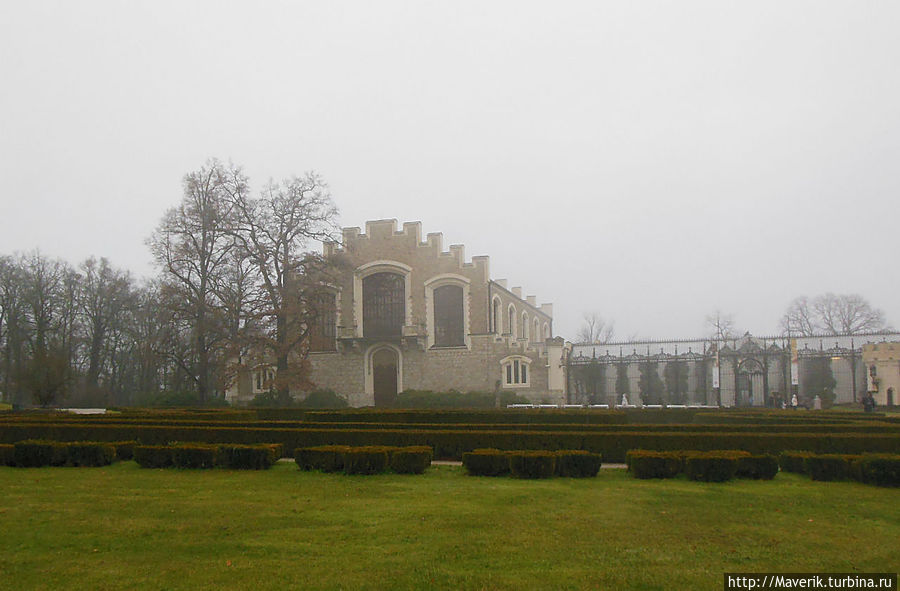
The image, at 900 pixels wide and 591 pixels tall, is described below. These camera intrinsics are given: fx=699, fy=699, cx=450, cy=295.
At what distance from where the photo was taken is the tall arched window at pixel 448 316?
4256 centimetres

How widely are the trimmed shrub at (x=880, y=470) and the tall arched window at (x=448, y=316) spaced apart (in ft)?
102

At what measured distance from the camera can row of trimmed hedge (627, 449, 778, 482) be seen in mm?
11953

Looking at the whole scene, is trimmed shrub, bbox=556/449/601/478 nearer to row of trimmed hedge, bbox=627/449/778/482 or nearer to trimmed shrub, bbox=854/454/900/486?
row of trimmed hedge, bbox=627/449/778/482

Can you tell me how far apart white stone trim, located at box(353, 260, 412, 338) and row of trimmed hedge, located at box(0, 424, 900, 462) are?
84.5 ft

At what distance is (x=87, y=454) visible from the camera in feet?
47.0

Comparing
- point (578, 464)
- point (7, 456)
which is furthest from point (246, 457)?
point (578, 464)

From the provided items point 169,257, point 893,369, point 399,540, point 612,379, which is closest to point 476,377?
point 612,379

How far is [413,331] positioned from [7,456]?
28.2 meters

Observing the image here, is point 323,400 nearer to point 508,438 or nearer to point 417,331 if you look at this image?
point 417,331

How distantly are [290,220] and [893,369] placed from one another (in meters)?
32.9

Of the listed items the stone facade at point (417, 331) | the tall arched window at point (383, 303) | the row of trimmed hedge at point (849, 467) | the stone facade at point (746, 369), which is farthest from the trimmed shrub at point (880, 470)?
the tall arched window at point (383, 303)

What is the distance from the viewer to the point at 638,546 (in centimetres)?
762

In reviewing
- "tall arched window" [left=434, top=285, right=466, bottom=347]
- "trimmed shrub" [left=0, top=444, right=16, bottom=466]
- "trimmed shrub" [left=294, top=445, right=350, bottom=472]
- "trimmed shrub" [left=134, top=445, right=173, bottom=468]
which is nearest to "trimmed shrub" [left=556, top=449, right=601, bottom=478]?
"trimmed shrub" [left=294, top=445, right=350, bottom=472]

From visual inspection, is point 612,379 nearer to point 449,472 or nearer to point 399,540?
point 449,472
